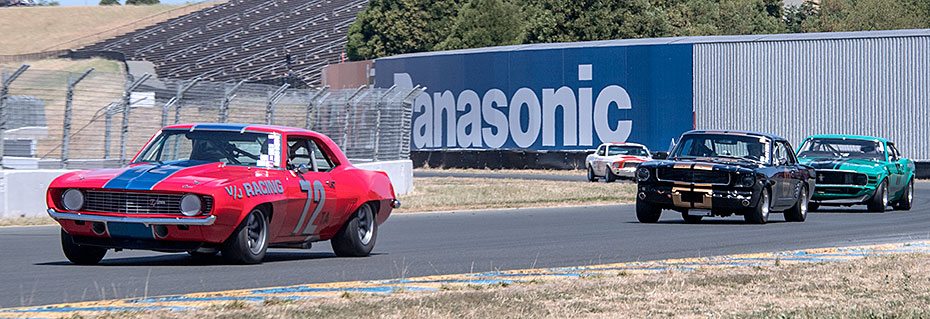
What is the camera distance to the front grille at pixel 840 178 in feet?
75.3

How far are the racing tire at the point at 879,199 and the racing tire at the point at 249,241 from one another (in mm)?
14320

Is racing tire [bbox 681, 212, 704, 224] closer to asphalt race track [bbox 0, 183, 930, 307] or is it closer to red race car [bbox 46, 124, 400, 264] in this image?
asphalt race track [bbox 0, 183, 930, 307]

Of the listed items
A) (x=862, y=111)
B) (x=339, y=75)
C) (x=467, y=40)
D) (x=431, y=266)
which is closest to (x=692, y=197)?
(x=431, y=266)

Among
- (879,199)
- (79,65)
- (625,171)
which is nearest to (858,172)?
(879,199)

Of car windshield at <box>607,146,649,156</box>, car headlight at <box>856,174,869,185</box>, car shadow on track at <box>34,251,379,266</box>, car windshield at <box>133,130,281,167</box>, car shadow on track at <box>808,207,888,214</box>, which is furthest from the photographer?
car windshield at <box>607,146,649,156</box>

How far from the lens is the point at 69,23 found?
128750mm

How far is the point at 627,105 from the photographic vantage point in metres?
43.9

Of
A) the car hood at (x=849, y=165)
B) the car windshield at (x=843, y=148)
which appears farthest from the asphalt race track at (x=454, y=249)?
the car windshield at (x=843, y=148)

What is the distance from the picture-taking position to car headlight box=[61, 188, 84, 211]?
1123 centimetres

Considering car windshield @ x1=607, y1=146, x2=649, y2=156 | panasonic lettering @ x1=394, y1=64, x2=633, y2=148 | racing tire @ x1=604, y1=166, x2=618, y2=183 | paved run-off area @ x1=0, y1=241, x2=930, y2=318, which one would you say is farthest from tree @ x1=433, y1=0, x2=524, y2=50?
paved run-off area @ x1=0, y1=241, x2=930, y2=318

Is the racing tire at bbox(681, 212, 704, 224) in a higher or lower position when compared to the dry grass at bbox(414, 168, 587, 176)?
lower

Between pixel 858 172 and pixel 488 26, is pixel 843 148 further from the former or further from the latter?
pixel 488 26

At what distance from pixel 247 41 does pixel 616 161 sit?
68544mm

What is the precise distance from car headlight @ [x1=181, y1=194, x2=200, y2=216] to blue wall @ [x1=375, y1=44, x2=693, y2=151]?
109 ft
